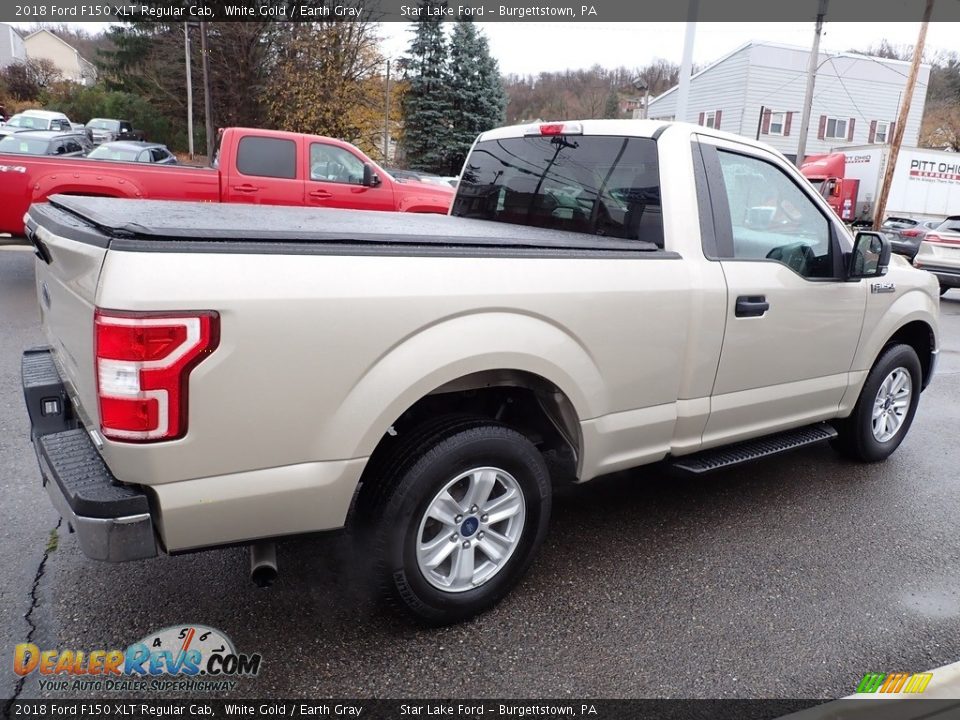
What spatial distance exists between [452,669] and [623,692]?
606 mm

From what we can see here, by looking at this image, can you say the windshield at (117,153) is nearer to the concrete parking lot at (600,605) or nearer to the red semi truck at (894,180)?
the concrete parking lot at (600,605)

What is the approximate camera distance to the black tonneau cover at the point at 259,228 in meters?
2.11

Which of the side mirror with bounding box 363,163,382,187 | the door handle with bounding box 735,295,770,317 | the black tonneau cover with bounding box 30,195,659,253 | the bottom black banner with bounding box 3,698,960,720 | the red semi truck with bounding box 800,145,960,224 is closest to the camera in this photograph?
the black tonneau cover with bounding box 30,195,659,253

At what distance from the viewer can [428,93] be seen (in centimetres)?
3453

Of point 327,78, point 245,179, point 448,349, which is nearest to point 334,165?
point 245,179

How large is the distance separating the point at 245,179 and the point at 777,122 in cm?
3676

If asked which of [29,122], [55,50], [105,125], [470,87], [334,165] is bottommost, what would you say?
[334,165]

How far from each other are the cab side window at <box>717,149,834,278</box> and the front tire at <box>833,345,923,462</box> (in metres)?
1.01

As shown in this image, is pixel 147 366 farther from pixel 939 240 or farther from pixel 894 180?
pixel 894 180

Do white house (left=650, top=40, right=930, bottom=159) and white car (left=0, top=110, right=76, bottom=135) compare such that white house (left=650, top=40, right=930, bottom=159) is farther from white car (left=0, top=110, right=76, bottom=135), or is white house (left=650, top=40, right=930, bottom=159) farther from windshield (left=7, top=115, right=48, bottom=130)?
windshield (left=7, top=115, right=48, bottom=130)

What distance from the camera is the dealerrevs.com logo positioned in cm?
243

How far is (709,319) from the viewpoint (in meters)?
3.24

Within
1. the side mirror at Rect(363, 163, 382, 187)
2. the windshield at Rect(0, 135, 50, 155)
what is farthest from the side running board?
the windshield at Rect(0, 135, 50, 155)

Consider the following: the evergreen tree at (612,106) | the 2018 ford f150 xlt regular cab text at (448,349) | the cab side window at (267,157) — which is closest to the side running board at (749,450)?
the 2018 ford f150 xlt regular cab text at (448,349)
